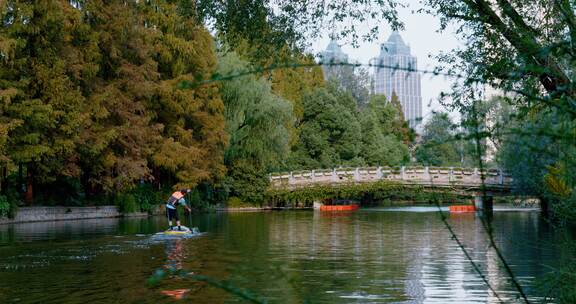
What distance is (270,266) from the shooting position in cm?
1529

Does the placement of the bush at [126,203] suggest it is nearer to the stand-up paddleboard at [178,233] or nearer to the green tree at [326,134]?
the stand-up paddleboard at [178,233]

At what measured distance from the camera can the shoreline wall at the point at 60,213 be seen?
34009 mm

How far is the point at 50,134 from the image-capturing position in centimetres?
3391

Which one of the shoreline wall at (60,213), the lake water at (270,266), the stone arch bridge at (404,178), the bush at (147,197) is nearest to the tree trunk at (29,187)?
the shoreline wall at (60,213)

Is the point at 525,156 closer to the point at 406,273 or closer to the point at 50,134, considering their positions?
the point at 406,273

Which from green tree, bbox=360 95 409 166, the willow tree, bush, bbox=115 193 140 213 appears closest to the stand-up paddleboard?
bush, bbox=115 193 140 213

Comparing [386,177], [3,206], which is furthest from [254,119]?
[3,206]

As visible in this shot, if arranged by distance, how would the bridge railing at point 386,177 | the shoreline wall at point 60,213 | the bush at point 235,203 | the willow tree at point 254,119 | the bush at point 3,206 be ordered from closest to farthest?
the bush at point 3,206 < the shoreline wall at point 60,213 < the bridge railing at point 386,177 < the willow tree at point 254,119 < the bush at point 235,203

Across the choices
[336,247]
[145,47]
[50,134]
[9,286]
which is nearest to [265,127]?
[145,47]

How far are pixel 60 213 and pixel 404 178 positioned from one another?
22759 millimetres

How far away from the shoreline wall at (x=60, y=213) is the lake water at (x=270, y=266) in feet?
28.9

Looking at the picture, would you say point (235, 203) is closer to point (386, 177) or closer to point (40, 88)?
point (386, 177)

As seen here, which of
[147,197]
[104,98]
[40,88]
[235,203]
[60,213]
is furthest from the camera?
[235,203]

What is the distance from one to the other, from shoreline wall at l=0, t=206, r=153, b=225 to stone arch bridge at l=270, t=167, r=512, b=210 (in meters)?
14.5
